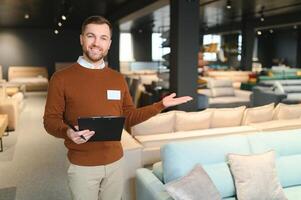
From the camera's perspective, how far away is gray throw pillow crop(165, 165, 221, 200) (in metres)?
2.08

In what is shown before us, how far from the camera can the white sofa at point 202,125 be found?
3.27 meters

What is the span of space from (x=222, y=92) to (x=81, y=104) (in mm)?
6673

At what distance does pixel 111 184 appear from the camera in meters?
1.82

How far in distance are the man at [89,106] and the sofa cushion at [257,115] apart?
2400 millimetres

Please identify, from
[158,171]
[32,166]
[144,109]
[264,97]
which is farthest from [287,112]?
[264,97]

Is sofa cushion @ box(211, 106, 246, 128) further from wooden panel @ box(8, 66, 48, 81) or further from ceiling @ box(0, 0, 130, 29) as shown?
wooden panel @ box(8, 66, 48, 81)

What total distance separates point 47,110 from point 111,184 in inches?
21.7

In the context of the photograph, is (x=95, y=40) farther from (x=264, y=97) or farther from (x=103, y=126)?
(x=264, y=97)

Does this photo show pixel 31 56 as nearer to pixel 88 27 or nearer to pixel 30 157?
pixel 30 157

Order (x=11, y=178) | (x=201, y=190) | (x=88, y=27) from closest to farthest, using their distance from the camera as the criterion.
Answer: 1. (x=88, y=27)
2. (x=201, y=190)
3. (x=11, y=178)

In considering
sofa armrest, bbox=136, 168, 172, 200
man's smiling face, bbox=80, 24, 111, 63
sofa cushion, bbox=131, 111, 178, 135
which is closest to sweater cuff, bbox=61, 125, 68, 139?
man's smiling face, bbox=80, 24, 111, 63

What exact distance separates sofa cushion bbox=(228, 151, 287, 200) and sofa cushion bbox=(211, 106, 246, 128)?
1258mm

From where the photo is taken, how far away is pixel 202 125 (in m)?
3.65

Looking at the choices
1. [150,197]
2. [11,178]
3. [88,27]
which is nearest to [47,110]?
[88,27]
